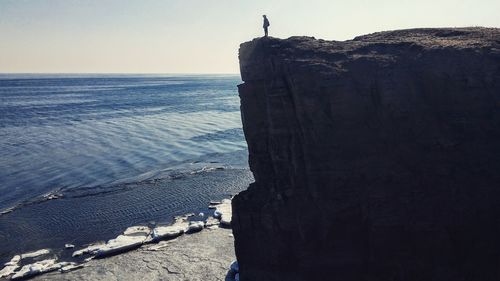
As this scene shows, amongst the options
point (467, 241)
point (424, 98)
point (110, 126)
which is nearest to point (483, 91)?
point (424, 98)

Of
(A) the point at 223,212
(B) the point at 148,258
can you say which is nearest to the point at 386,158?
(B) the point at 148,258

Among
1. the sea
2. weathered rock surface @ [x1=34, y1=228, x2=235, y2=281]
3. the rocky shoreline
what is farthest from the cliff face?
the sea

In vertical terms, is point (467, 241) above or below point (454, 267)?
above

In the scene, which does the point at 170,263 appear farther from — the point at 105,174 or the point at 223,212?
the point at 105,174

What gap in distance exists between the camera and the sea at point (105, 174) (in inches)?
1489

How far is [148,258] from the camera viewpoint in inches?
1232

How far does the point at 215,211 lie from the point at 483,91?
25185 mm

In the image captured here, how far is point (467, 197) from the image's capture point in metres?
20.6

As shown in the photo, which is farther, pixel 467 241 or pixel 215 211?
pixel 215 211

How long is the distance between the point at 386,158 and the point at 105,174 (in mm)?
39717

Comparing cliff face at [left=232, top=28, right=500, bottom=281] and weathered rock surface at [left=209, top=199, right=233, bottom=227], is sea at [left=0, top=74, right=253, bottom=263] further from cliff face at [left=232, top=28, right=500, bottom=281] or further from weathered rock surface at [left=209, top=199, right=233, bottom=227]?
cliff face at [left=232, top=28, right=500, bottom=281]

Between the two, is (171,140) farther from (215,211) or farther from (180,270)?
(180,270)

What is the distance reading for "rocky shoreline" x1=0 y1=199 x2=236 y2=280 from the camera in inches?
1147

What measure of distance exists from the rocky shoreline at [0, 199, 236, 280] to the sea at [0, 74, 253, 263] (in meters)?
1.95
